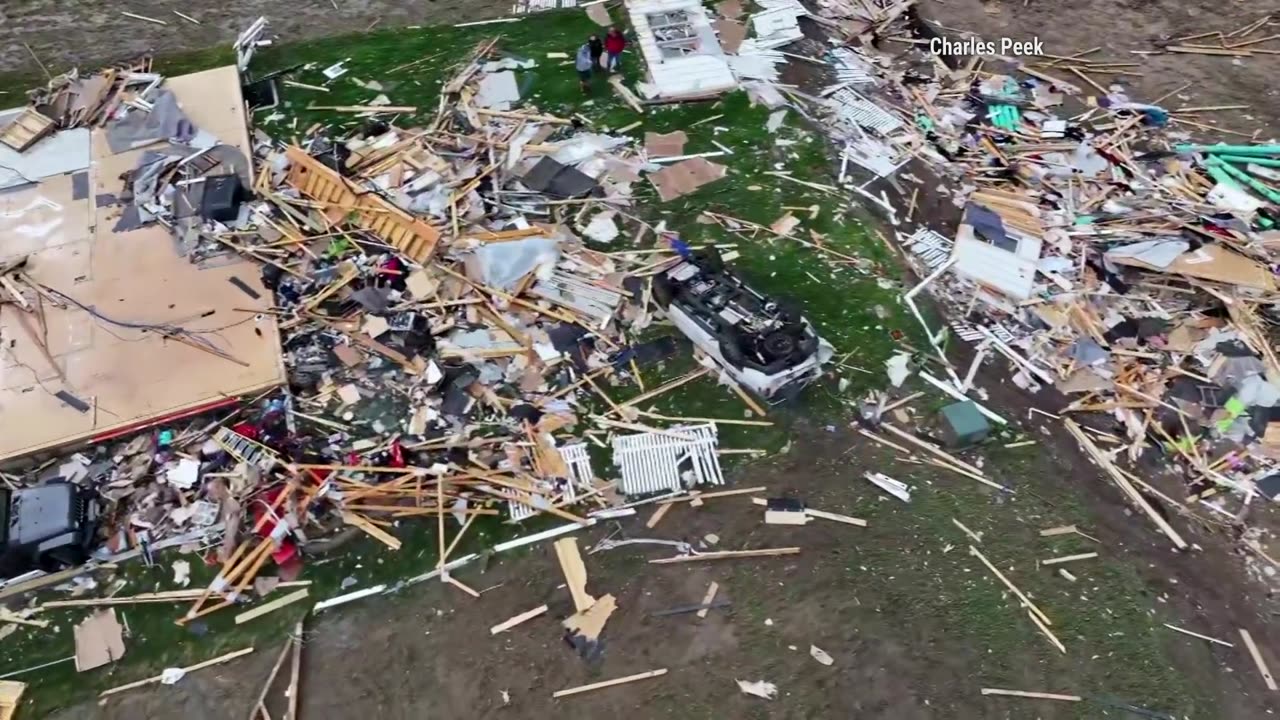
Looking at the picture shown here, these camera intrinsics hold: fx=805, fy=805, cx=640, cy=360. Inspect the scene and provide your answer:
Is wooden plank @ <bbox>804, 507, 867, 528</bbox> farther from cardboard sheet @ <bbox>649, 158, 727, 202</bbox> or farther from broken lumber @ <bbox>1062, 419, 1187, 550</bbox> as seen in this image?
cardboard sheet @ <bbox>649, 158, 727, 202</bbox>

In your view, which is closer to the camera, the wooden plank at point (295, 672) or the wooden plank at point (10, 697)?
the wooden plank at point (295, 672)

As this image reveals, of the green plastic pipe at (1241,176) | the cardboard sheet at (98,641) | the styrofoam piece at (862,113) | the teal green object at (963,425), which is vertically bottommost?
the cardboard sheet at (98,641)

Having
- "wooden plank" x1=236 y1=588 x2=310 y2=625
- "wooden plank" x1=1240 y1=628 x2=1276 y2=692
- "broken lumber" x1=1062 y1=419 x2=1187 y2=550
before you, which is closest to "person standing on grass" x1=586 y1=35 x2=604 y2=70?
"broken lumber" x1=1062 y1=419 x2=1187 y2=550

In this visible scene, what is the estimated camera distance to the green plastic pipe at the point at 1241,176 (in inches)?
422

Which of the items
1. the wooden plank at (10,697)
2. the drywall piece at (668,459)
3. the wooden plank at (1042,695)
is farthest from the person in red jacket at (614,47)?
the wooden plank at (10,697)

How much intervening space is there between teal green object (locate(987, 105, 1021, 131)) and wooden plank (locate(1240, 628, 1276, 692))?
717 centimetres

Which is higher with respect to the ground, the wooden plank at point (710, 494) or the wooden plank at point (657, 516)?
the wooden plank at point (710, 494)

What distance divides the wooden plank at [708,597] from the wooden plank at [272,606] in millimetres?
3864

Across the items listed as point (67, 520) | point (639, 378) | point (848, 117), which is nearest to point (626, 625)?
point (639, 378)

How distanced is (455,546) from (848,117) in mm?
8153

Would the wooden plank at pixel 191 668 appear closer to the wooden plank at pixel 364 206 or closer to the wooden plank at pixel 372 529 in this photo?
the wooden plank at pixel 372 529

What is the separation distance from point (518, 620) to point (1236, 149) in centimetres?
1150

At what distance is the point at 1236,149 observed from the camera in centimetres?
1124

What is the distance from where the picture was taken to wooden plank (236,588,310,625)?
7738 millimetres
